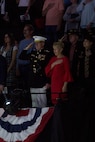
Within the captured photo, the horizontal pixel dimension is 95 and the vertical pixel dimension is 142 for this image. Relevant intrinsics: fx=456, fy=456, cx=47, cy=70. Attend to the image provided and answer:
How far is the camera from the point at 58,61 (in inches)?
284

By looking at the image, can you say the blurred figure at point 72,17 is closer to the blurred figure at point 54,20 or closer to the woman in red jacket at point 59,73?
the blurred figure at point 54,20

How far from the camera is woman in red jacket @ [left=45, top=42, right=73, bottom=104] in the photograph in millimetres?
7079

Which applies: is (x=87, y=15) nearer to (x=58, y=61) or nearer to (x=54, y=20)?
(x=54, y=20)

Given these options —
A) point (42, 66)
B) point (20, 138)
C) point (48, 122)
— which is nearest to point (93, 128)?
point (48, 122)

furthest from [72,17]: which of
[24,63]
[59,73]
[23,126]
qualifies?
[23,126]

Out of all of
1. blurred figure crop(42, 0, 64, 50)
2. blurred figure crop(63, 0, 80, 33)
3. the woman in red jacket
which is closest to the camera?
the woman in red jacket

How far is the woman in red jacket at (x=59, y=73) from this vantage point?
23.2 ft

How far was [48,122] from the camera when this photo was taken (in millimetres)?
6523

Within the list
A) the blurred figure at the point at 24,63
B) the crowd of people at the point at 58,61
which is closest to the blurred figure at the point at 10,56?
the crowd of people at the point at 58,61

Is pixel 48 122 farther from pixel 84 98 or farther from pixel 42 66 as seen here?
pixel 42 66

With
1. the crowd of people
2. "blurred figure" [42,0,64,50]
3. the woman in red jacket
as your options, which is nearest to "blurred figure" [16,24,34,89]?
the crowd of people

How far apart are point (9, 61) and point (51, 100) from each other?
1617 millimetres

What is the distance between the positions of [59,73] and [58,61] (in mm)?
194

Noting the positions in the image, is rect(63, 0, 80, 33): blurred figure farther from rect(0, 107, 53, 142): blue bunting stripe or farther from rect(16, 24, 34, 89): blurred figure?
rect(0, 107, 53, 142): blue bunting stripe
